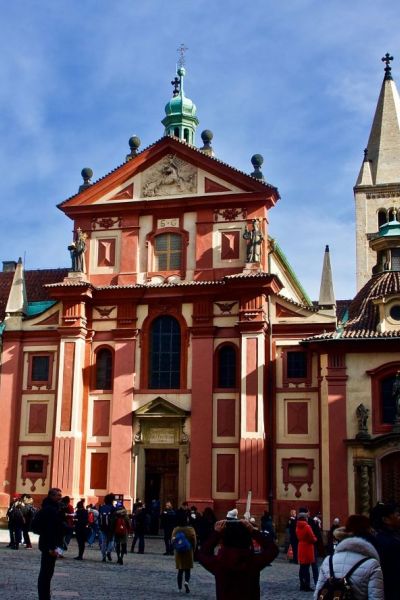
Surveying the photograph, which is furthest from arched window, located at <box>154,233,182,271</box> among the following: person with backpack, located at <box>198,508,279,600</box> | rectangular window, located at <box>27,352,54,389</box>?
person with backpack, located at <box>198,508,279,600</box>

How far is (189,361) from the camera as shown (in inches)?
1385

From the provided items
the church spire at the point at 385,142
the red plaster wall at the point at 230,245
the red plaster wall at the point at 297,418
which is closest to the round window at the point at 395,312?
the red plaster wall at the point at 297,418

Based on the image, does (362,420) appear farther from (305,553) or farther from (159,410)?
(305,553)

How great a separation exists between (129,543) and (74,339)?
921 cm

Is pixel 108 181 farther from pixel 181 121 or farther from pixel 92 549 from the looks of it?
pixel 92 549

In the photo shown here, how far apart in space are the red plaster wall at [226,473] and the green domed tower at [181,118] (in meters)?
18.2

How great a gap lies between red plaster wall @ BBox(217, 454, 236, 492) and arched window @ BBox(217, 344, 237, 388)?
295cm

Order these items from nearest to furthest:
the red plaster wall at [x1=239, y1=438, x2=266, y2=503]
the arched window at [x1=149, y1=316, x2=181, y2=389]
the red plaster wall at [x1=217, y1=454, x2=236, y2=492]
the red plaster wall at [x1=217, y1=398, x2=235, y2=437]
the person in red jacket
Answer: the person in red jacket, the red plaster wall at [x1=239, y1=438, x2=266, y2=503], the red plaster wall at [x1=217, y1=454, x2=236, y2=492], the red plaster wall at [x1=217, y1=398, x2=235, y2=437], the arched window at [x1=149, y1=316, x2=181, y2=389]

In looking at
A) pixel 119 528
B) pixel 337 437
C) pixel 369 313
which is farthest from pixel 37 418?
pixel 119 528

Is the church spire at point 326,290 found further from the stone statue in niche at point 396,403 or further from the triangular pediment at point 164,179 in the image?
the stone statue in niche at point 396,403

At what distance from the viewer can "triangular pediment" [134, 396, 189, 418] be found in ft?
114

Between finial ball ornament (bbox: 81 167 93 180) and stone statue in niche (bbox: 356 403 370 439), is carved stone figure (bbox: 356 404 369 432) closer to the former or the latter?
stone statue in niche (bbox: 356 403 370 439)

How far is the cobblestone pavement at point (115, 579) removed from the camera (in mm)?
15867

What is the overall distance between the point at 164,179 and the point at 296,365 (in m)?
10.1
